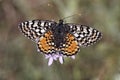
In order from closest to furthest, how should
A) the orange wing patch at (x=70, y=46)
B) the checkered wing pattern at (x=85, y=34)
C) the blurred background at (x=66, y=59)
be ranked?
the orange wing patch at (x=70, y=46) < the checkered wing pattern at (x=85, y=34) < the blurred background at (x=66, y=59)

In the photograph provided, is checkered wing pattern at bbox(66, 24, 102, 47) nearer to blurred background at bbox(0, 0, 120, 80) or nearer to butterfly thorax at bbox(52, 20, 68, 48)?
butterfly thorax at bbox(52, 20, 68, 48)

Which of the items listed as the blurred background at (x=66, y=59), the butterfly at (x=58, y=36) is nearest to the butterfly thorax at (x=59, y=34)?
the butterfly at (x=58, y=36)

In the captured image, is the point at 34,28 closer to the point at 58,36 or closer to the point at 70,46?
the point at 58,36

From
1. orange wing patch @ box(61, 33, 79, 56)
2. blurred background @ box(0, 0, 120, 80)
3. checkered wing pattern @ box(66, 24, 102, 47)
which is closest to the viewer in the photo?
orange wing patch @ box(61, 33, 79, 56)

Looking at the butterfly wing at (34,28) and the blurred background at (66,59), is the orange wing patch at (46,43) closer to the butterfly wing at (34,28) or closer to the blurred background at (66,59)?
the butterfly wing at (34,28)

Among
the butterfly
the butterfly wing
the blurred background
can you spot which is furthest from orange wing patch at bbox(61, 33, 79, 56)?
the blurred background

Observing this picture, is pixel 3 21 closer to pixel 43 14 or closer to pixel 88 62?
pixel 43 14

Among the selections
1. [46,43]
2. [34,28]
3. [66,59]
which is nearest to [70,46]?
[46,43]

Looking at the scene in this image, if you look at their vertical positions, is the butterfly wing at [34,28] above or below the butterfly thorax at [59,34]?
above
